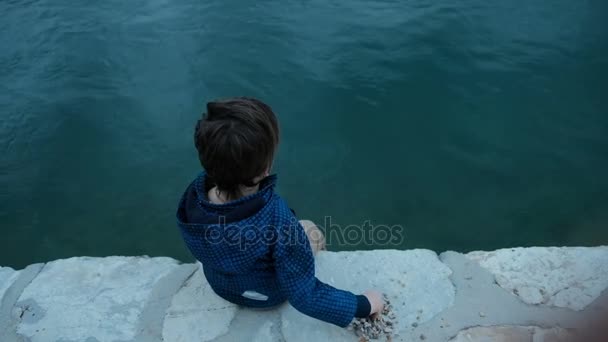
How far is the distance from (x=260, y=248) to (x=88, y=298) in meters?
0.88

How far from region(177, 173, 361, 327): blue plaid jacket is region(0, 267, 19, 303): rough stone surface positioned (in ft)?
3.07

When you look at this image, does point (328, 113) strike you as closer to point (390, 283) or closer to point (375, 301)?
point (390, 283)

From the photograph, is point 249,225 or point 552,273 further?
point 552,273

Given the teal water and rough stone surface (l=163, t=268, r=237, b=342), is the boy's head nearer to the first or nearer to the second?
rough stone surface (l=163, t=268, r=237, b=342)

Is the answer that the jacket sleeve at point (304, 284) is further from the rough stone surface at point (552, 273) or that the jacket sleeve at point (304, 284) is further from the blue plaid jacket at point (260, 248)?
the rough stone surface at point (552, 273)

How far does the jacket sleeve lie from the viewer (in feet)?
5.32

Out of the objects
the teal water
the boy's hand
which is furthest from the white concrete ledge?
the teal water

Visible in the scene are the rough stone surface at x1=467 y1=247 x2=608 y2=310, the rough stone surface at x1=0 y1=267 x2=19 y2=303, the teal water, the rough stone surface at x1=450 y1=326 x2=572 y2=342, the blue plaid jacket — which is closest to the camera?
the blue plaid jacket

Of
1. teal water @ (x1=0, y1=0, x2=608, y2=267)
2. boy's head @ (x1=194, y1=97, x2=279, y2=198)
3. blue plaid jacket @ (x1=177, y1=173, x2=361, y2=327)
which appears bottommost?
teal water @ (x1=0, y1=0, x2=608, y2=267)

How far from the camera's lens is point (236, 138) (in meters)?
1.42

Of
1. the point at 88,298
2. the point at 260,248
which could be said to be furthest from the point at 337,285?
the point at 88,298

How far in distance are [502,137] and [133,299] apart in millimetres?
3096

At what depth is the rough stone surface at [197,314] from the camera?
1.89m

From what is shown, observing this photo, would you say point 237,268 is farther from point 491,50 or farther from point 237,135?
point 491,50
